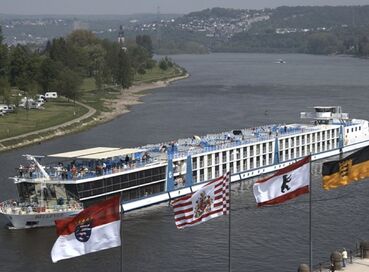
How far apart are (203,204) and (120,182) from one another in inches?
766

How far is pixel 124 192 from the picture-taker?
154ft

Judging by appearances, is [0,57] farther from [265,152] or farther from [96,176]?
[96,176]

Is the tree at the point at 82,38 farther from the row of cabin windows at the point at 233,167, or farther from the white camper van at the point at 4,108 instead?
the row of cabin windows at the point at 233,167

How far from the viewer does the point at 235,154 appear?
183 ft

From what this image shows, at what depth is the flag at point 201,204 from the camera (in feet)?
90.4

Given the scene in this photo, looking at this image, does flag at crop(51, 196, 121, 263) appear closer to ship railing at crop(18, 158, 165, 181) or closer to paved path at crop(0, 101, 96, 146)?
ship railing at crop(18, 158, 165, 181)

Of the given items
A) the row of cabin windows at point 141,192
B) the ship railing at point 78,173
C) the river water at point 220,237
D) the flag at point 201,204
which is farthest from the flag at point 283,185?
the row of cabin windows at point 141,192

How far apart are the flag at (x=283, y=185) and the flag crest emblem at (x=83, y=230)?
543 cm

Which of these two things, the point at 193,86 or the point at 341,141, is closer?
the point at 341,141

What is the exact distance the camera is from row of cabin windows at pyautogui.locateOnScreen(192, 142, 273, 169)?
52.8 metres

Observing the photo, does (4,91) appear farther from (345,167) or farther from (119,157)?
(345,167)

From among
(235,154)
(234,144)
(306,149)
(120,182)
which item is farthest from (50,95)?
(120,182)

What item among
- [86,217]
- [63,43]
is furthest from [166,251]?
[63,43]

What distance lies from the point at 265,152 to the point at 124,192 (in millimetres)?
14224
